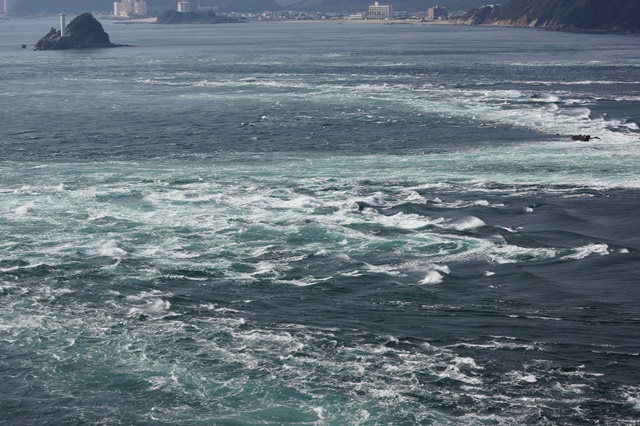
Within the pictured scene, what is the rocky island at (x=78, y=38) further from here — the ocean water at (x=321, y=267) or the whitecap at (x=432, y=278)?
the whitecap at (x=432, y=278)

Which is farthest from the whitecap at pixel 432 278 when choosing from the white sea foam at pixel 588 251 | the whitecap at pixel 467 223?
the whitecap at pixel 467 223

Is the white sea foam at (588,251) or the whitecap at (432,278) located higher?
the white sea foam at (588,251)

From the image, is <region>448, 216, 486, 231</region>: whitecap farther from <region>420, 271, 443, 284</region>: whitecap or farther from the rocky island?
the rocky island

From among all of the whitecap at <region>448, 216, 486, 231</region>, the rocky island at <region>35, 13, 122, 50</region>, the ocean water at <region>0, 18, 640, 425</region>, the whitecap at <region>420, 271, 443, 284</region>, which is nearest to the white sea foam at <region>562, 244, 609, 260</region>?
the ocean water at <region>0, 18, 640, 425</region>

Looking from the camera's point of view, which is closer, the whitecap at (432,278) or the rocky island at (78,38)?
the whitecap at (432,278)

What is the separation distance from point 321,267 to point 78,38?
158m

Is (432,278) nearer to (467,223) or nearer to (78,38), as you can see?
(467,223)

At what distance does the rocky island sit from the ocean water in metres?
108

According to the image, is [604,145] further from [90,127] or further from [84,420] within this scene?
[84,420]

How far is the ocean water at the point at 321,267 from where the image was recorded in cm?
2545

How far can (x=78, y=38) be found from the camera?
18225 centimetres

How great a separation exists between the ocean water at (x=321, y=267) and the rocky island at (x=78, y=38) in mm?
108371

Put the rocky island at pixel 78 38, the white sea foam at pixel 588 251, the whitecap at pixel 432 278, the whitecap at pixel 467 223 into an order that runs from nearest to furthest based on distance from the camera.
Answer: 1. the whitecap at pixel 432 278
2. the white sea foam at pixel 588 251
3. the whitecap at pixel 467 223
4. the rocky island at pixel 78 38

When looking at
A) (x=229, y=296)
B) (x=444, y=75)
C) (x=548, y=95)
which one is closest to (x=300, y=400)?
(x=229, y=296)
